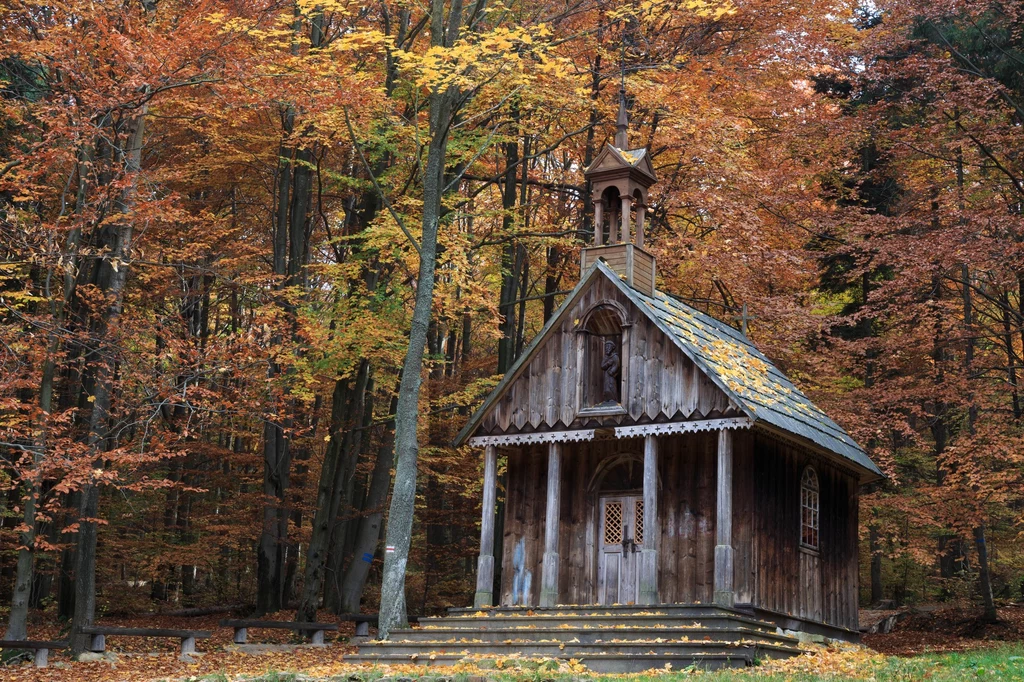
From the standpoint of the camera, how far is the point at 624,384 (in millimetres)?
18969

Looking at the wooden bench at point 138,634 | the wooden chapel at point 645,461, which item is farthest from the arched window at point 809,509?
the wooden bench at point 138,634

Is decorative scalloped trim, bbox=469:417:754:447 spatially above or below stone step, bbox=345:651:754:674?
above

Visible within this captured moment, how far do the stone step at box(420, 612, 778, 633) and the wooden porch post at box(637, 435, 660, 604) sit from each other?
959 mm

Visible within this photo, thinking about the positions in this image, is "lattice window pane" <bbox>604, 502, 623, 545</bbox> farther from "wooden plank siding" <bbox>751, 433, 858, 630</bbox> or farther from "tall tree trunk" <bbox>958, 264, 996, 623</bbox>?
"tall tree trunk" <bbox>958, 264, 996, 623</bbox>

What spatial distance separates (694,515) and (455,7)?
Answer: 33.6 ft

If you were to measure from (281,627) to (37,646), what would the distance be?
16.2 feet

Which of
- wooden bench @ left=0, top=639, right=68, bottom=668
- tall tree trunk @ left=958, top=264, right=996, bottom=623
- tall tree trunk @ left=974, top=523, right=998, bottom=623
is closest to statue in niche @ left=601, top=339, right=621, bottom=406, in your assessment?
tall tree trunk @ left=958, top=264, right=996, bottom=623

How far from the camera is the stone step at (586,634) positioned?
14.9 m

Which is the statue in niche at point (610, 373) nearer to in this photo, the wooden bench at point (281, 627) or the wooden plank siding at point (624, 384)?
the wooden plank siding at point (624, 384)

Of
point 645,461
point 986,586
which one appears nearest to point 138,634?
point 645,461

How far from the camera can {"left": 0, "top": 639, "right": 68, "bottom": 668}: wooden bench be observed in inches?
691

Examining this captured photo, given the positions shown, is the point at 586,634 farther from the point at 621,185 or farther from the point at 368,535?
the point at 368,535

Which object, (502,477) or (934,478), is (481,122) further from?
(934,478)

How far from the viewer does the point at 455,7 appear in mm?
19625
